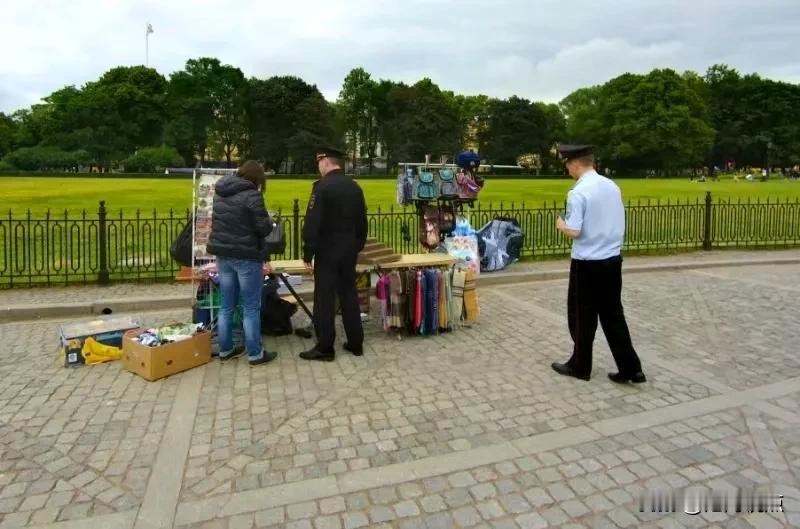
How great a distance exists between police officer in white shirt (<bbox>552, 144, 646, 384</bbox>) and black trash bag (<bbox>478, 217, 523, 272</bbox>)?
6189mm

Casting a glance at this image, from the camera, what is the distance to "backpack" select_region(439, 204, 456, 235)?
33.4 ft

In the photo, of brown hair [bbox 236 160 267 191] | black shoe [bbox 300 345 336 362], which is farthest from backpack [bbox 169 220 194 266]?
black shoe [bbox 300 345 336 362]

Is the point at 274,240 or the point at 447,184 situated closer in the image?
the point at 274,240

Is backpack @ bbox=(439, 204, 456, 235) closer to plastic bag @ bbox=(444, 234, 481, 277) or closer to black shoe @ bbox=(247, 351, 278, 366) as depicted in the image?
plastic bag @ bbox=(444, 234, 481, 277)

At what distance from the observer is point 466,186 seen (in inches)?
407

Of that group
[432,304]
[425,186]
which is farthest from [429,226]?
[432,304]

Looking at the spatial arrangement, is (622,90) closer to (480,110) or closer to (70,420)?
(480,110)

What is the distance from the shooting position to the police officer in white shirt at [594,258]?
559cm

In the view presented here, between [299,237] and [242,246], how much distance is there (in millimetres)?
7589

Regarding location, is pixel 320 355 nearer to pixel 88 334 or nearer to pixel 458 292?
pixel 458 292

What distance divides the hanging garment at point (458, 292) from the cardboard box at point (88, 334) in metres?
3.72

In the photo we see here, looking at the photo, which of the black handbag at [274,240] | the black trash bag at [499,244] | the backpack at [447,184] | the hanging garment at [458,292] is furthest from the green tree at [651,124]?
the black handbag at [274,240]

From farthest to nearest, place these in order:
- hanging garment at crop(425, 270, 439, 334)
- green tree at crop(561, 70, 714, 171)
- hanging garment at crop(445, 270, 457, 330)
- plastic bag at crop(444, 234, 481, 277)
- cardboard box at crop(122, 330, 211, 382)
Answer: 1. green tree at crop(561, 70, 714, 171)
2. plastic bag at crop(444, 234, 481, 277)
3. hanging garment at crop(445, 270, 457, 330)
4. hanging garment at crop(425, 270, 439, 334)
5. cardboard box at crop(122, 330, 211, 382)

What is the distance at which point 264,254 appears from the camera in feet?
20.9
